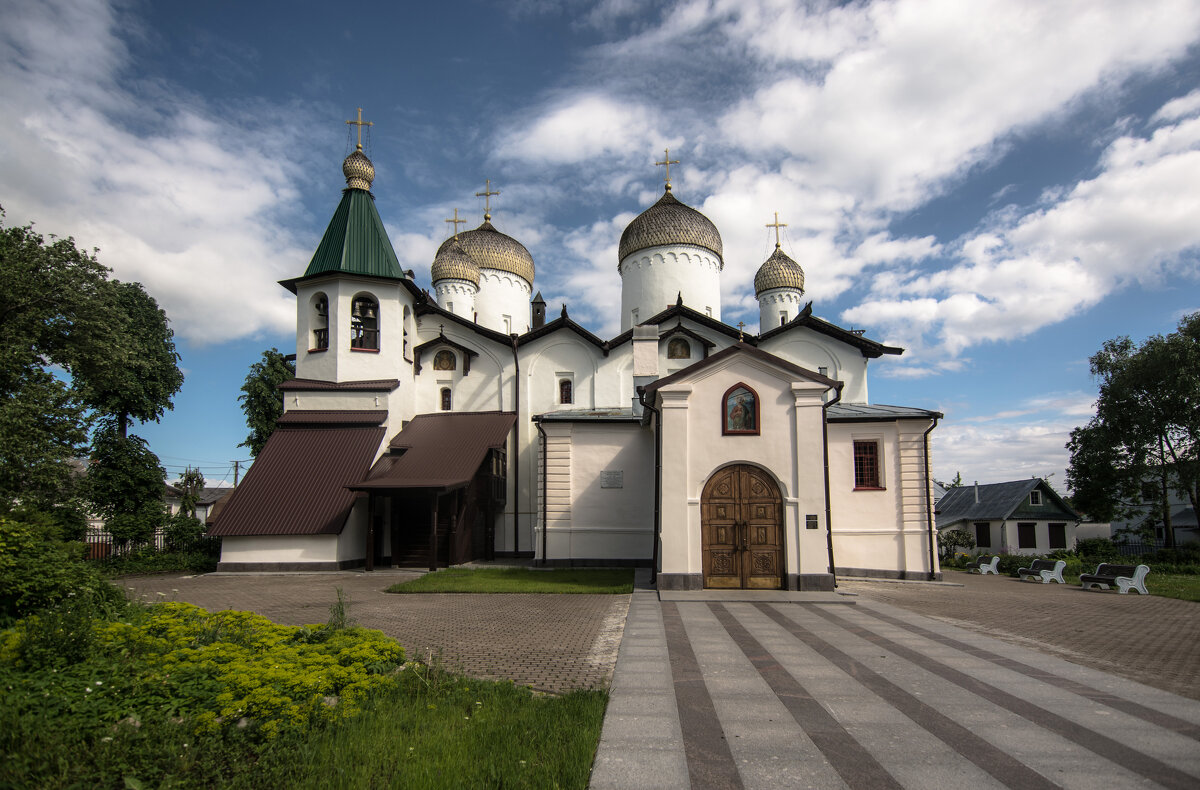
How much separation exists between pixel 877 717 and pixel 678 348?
18785 millimetres

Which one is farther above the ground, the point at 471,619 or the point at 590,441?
the point at 590,441

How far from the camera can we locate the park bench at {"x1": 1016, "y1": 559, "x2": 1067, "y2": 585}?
19103 millimetres

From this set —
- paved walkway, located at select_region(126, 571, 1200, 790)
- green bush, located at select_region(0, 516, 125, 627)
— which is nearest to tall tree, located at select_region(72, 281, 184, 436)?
paved walkway, located at select_region(126, 571, 1200, 790)

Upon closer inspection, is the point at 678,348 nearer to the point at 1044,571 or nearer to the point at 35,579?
the point at 1044,571

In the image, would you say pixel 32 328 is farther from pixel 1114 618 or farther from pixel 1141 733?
pixel 1114 618

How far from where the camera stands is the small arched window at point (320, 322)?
22.5m

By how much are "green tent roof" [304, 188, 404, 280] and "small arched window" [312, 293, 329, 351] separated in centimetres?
93

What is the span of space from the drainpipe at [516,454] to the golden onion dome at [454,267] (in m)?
6.92

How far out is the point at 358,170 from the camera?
23719mm

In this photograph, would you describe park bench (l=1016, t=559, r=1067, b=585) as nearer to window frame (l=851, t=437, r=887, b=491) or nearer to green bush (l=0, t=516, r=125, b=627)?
window frame (l=851, t=437, r=887, b=491)

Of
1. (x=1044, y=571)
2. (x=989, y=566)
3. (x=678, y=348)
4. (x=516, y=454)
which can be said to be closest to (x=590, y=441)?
(x=516, y=454)

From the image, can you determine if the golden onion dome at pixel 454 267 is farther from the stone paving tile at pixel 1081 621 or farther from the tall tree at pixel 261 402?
the stone paving tile at pixel 1081 621

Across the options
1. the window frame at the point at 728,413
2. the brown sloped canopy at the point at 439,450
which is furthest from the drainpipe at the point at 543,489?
the window frame at the point at 728,413

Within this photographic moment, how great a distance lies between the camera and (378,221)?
23781 millimetres
